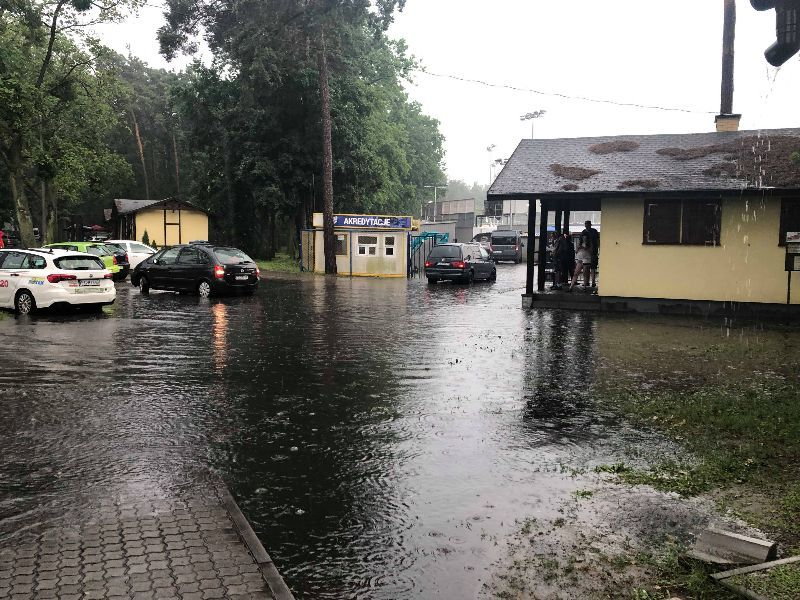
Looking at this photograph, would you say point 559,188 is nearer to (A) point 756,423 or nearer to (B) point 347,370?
(B) point 347,370

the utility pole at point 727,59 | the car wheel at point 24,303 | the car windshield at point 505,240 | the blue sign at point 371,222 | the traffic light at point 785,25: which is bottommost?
the car wheel at point 24,303

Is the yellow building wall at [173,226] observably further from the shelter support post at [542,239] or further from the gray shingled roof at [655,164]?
the shelter support post at [542,239]

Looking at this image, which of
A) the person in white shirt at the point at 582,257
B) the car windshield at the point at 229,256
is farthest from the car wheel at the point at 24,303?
the person in white shirt at the point at 582,257

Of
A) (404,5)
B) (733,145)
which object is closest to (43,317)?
(733,145)

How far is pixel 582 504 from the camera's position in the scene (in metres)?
5.58

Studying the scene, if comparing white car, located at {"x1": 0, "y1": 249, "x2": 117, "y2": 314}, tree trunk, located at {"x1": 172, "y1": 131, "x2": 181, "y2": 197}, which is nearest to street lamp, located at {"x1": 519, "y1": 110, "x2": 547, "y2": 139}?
tree trunk, located at {"x1": 172, "y1": 131, "x2": 181, "y2": 197}

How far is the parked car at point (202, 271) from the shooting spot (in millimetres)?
23172

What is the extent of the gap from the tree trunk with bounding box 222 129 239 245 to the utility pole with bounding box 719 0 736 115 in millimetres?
30513

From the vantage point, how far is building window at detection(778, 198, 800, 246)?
18.3 meters

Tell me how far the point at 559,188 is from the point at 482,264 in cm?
1382

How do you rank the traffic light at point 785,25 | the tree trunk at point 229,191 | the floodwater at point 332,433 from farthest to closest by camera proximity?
the tree trunk at point 229,191 < the traffic light at point 785,25 < the floodwater at point 332,433

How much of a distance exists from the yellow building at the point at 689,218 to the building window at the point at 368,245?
16.2 m

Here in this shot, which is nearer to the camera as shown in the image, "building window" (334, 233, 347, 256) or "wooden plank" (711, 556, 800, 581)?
"wooden plank" (711, 556, 800, 581)

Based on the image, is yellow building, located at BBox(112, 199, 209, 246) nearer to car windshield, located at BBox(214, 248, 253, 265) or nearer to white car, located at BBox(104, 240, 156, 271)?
white car, located at BBox(104, 240, 156, 271)
